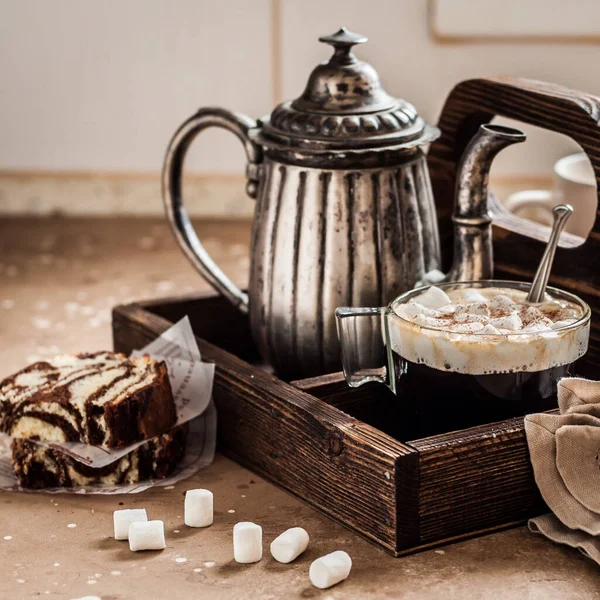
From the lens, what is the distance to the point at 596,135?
0.89m

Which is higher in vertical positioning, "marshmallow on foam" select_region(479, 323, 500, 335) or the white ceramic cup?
the white ceramic cup

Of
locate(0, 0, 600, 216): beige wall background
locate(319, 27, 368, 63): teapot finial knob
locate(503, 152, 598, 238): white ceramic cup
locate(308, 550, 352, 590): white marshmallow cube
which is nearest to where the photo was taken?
locate(308, 550, 352, 590): white marshmallow cube

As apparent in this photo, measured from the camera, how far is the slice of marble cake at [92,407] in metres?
0.83

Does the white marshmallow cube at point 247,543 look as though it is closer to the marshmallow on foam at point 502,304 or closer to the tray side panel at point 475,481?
the tray side panel at point 475,481

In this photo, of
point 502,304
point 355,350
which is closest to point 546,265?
point 502,304

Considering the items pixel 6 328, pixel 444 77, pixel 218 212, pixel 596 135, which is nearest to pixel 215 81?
pixel 218 212

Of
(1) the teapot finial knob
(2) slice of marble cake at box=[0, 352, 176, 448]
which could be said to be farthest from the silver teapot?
(2) slice of marble cake at box=[0, 352, 176, 448]

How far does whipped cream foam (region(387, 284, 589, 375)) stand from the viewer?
74cm

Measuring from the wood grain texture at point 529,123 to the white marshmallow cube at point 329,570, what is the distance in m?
0.31

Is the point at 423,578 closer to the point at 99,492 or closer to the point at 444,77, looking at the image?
the point at 99,492

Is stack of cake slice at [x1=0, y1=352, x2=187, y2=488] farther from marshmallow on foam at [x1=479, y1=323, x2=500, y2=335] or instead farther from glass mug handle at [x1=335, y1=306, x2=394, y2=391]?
marshmallow on foam at [x1=479, y1=323, x2=500, y2=335]

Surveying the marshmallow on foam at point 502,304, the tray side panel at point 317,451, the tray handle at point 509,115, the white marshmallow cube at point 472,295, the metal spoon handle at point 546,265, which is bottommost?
the tray side panel at point 317,451

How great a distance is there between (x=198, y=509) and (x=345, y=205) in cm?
27

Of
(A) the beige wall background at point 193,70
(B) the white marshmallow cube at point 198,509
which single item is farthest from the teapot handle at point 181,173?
(A) the beige wall background at point 193,70
